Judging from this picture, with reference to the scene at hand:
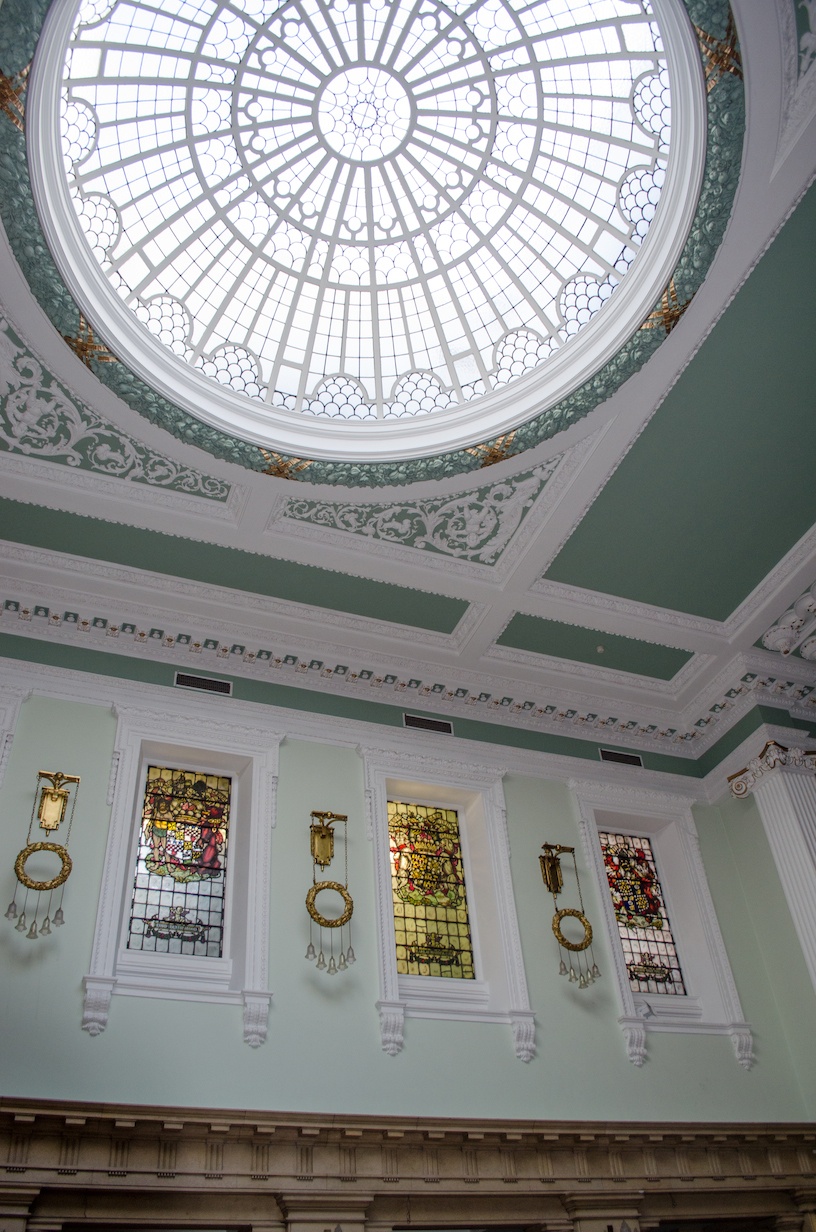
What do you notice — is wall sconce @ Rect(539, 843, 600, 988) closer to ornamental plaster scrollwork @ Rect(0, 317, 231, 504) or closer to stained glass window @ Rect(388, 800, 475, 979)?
stained glass window @ Rect(388, 800, 475, 979)

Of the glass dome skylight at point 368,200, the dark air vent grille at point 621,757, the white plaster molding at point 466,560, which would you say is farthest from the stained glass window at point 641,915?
the glass dome skylight at point 368,200

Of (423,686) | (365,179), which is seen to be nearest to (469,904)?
(423,686)

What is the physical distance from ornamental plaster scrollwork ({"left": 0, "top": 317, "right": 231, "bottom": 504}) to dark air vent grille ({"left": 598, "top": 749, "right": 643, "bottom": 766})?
695 cm

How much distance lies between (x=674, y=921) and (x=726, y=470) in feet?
21.1

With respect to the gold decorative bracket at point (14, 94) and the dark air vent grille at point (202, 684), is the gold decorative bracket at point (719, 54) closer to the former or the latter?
the gold decorative bracket at point (14, 94)

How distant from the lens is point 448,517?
42.6ft

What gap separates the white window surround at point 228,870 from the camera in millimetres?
10430

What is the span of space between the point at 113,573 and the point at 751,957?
10.1m

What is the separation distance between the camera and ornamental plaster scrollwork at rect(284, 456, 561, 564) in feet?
41.7

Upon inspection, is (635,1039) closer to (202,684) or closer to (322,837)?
(322,837)

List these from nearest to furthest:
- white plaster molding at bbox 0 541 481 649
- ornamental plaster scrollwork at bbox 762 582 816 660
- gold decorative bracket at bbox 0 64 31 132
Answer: gold decorative bracket at bbox 0 64 31 132
white plaster molding at bbox 0 541 481 649
ornamental plaster scrollwork at bbox 762 582 816 660

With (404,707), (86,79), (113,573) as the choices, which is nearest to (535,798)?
(404,707)

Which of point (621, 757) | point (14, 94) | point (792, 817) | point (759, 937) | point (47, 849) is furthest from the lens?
point (621, 757)

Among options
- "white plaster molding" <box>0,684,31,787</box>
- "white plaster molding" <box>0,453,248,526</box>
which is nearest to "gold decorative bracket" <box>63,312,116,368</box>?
"white plaster molding" <box>0,453,248,526</box>
